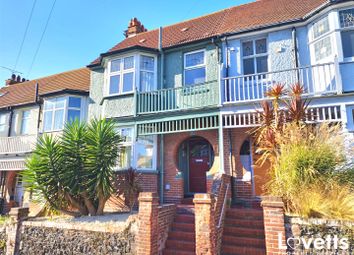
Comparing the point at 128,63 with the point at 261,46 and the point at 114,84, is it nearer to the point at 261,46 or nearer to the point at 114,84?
the point at 114,84

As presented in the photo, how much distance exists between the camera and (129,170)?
983 centimetres

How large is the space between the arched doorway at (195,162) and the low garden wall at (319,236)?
5581 millimetres

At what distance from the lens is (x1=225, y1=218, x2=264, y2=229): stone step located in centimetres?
697

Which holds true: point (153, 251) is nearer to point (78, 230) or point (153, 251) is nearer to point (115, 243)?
point (115, 243)

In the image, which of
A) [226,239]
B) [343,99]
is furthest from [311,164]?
[343,99]

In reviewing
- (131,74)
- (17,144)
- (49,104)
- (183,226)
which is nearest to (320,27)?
(131,74)

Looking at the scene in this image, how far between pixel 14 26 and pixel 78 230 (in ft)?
34.0

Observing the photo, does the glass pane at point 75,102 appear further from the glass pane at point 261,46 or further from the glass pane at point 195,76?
the glass pane at point 261,46

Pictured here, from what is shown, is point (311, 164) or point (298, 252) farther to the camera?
point (311, 164)

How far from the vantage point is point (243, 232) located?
6844 mm

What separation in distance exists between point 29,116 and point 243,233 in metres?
15.2

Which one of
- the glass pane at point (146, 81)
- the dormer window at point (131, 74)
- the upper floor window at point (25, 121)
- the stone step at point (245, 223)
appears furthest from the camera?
the upper floor window at point (25, 121)

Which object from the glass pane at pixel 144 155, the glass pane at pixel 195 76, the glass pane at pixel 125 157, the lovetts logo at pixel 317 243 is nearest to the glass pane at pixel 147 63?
the glass pane at pixel 195 76

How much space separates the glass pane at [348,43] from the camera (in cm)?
862
